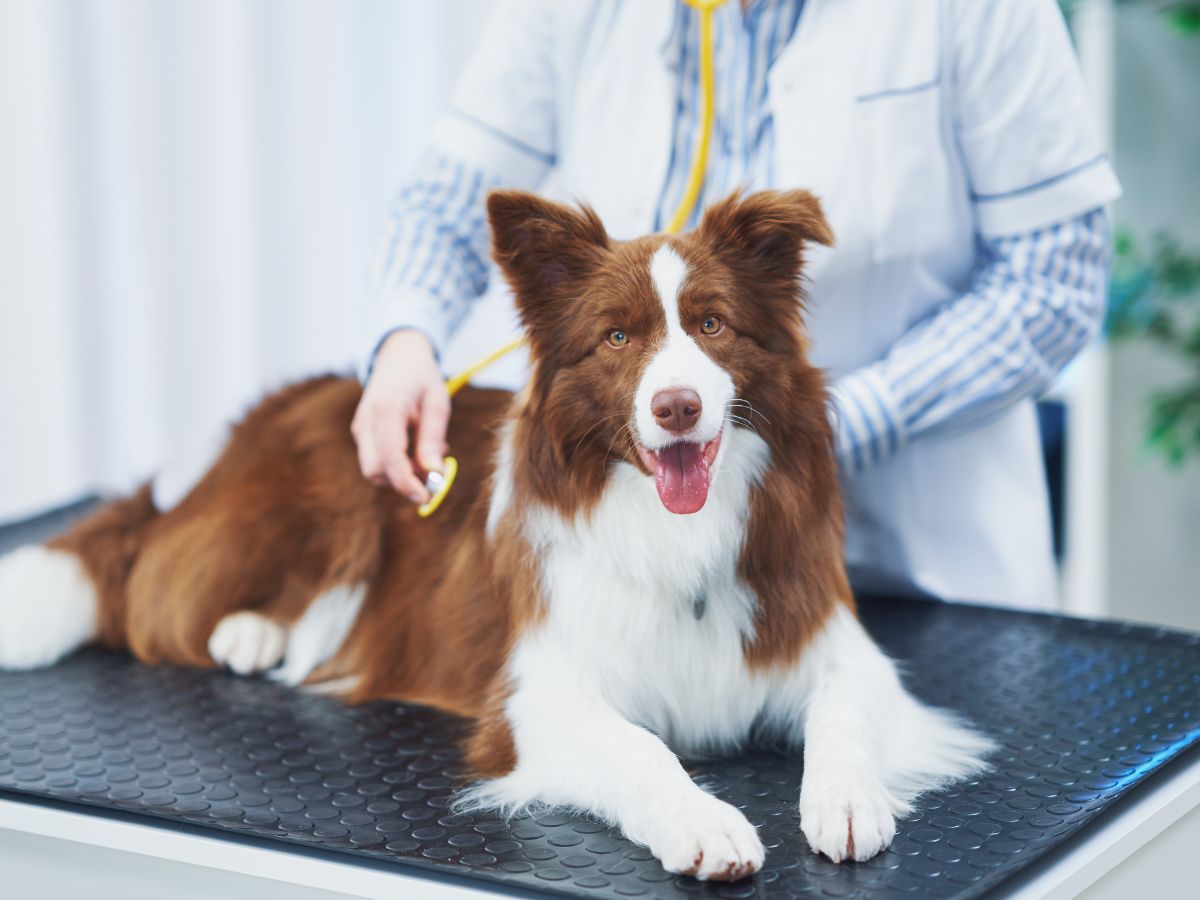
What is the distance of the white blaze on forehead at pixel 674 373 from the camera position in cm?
139

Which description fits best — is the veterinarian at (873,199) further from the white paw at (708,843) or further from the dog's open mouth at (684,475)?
the white paw at (708,843)

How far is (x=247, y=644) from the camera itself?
6.50 feet

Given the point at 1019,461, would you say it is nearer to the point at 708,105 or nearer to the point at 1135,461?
the point at 708,105

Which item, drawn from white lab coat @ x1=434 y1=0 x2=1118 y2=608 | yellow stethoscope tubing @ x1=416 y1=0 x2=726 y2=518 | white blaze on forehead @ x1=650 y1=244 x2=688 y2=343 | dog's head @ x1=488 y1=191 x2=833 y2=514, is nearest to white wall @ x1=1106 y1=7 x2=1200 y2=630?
white lab coat @ x1=434 y1=0 x2=1118 y2=608

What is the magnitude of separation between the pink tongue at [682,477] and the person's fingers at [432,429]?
0.45 m

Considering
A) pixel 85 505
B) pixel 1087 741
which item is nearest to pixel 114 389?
pixel 85 505

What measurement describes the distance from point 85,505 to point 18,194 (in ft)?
5.07

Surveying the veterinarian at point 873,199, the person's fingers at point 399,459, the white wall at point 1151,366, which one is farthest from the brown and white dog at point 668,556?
the white wall at point 1151,366

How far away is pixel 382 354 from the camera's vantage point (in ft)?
6.22

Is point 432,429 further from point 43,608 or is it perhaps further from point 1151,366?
point 1151,366

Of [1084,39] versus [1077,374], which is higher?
[1084,39]

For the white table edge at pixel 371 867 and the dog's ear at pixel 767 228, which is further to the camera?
the dog's ear at pixel 767 228

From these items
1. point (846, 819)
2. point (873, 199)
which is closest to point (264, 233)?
point (873, 199)

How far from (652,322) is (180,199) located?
320 cm
